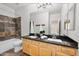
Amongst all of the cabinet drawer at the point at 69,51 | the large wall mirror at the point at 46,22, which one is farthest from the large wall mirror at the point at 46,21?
the cabinet drawer at the point at 69,51

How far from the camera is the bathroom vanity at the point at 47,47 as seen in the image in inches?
57.2

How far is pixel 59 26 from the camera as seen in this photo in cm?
157

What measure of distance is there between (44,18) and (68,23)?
456 millimetres

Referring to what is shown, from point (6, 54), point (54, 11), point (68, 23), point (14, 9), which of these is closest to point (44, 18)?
point (54, 11)

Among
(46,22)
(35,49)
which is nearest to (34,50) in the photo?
(35,49)

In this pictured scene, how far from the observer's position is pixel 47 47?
1.57 meters

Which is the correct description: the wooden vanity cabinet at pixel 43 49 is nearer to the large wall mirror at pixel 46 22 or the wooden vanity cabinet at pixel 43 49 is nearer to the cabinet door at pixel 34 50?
the cabinet door at pixel 34 50

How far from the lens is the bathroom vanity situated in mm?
1454

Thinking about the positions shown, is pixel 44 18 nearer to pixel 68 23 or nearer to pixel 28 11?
pixel 28 11

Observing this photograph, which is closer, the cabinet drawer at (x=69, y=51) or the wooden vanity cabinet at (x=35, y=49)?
the cabinet drawer at (x=69, y=51)

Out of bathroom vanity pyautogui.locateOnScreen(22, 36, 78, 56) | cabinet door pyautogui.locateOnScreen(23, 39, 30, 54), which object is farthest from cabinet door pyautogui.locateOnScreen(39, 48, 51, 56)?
cabinet door pyautogui.locateOnScreen(23, 39, 30, 54)

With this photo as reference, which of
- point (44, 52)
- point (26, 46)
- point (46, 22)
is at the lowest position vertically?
point (44, 52)

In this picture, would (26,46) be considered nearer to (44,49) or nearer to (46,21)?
(44,49)

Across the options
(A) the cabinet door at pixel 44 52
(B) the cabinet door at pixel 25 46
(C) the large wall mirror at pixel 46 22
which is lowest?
(A) the cabinet door at pixel 44 52
